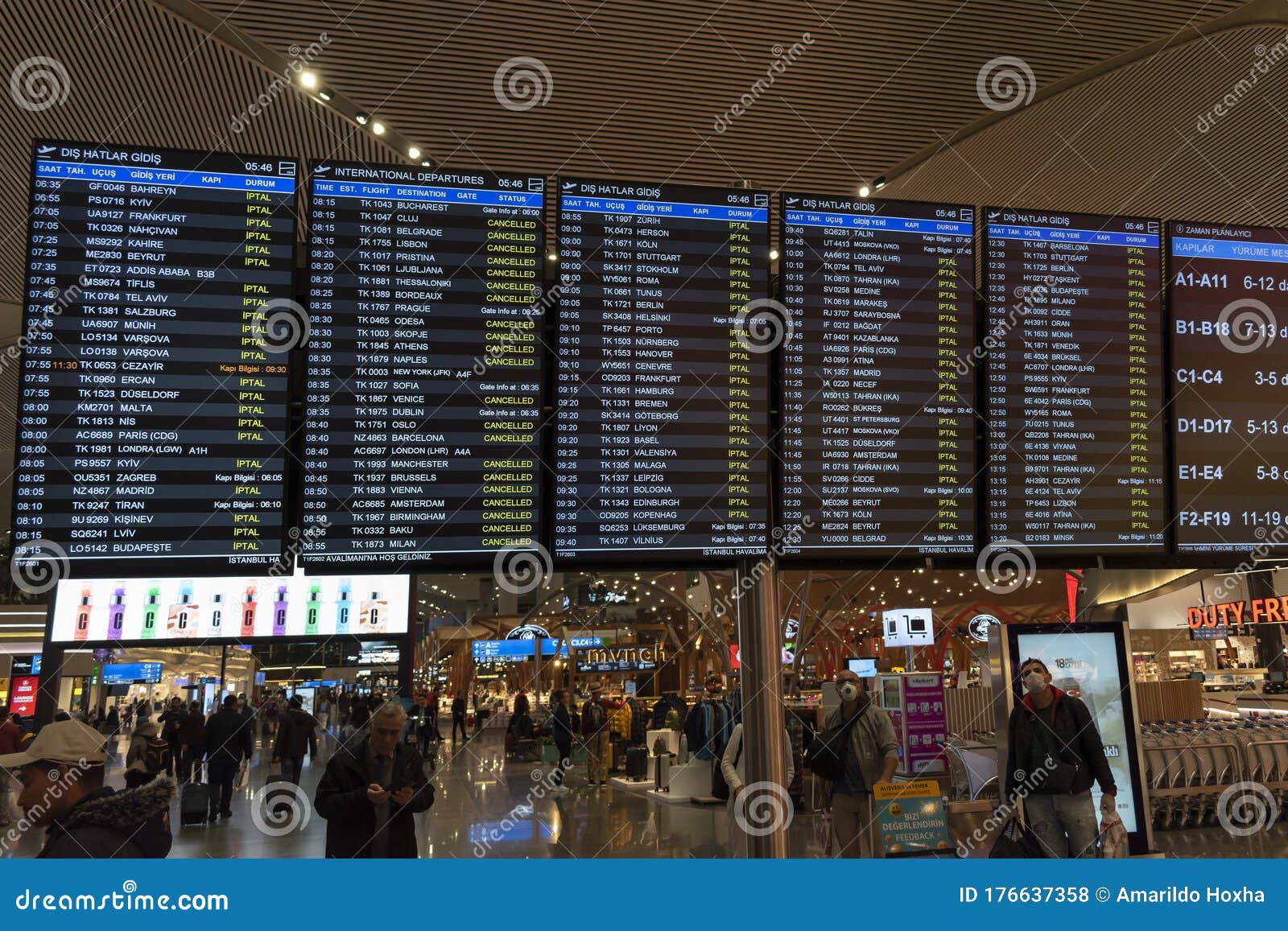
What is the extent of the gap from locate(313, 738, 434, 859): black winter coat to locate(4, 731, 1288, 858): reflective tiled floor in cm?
359

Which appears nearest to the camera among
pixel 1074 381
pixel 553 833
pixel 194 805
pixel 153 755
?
pixel 1074 381

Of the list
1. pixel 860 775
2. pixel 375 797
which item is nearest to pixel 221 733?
pixel 860 775

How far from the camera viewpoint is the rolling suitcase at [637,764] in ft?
56.6

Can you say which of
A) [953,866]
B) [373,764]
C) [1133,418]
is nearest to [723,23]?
[1133,418]

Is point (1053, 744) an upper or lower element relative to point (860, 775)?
upper

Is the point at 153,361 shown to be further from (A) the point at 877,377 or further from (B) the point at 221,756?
(B) the point at 221,756

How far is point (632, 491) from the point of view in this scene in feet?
16.4

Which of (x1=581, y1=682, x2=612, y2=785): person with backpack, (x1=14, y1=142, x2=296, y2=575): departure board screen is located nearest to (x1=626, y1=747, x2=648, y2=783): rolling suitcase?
(x1=581, y1=682, x2=612, y2=785): person with backpack

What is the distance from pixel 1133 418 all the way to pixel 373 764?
4674 millimetres

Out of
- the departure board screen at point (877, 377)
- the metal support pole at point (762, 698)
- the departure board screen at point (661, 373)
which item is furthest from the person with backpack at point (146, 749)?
the departure board screen at point (877, 377)

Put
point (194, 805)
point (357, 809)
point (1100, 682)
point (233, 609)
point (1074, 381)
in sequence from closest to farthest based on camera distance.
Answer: point (357, 809) < point (1074, 381) < point (1100, 682) < point (194, 805) < point (233, 609)

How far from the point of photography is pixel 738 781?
→ 7.41m

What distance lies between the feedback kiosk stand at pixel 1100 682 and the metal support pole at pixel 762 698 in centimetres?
365

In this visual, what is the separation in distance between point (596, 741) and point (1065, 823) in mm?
14687
